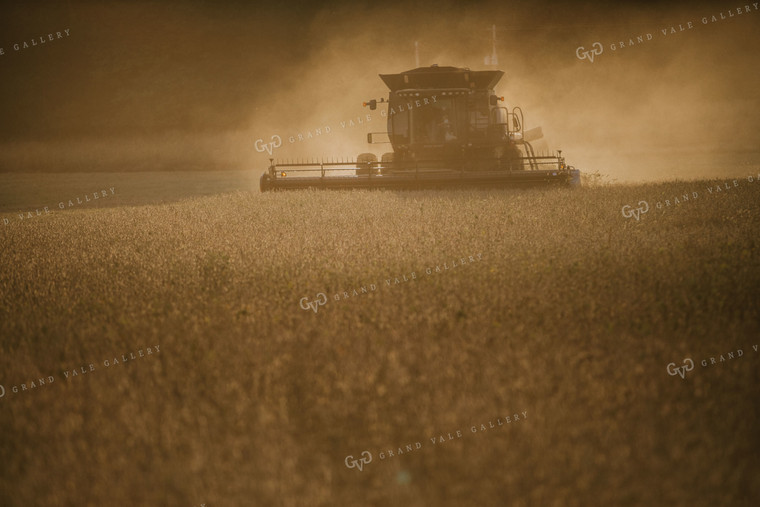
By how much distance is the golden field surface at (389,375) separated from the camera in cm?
252

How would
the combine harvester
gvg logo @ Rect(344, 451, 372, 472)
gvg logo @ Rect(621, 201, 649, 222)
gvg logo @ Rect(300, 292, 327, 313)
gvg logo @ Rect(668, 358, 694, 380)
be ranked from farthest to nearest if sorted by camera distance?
the combine harvester
gvg logo @ Rect(621, 201, 649, 222)
gvg logo @ Rect(300, 292, 327, 313)
gvg logo @ Rect(668, 358, 694, 380)
gvg logo @ Rect(344, 451, 372, 472)

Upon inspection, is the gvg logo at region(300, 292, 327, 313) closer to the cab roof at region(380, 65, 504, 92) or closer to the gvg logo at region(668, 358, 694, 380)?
the gvg logo at region(668, 358, 694, 380)

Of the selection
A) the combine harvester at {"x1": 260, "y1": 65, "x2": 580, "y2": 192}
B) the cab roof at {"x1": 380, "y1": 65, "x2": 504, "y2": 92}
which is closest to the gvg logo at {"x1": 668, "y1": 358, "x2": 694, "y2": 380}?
the combine harvester at {"x1": 260, "y1": 65, "x2": 580, "y2": 192}

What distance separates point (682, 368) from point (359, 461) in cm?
204

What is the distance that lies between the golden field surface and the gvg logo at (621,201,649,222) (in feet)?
7.21

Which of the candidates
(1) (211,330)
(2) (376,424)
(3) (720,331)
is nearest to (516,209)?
(3) (720,331)

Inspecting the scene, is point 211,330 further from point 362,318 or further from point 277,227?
point 277,227

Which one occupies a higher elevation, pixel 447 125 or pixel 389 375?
pixel 447 125

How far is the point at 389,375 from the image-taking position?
11.3 ft

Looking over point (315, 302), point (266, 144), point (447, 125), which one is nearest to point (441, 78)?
point (447, 125)

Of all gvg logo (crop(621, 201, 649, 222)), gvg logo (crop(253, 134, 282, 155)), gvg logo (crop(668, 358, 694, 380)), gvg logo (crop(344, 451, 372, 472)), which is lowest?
gvg logo (crop(344, 451, 372, 472))

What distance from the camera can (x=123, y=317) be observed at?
465cm

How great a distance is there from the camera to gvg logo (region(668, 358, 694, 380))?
3.47 metres

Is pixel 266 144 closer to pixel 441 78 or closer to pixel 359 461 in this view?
pixel 441 78
